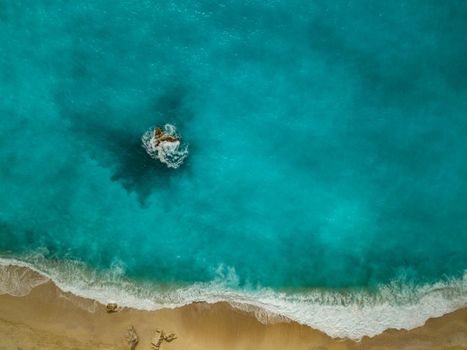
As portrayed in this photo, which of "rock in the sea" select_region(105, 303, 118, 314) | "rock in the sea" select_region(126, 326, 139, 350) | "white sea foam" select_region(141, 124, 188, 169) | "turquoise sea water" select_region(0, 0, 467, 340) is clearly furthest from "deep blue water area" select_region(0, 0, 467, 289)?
"rock in the sea" select_region(126, 326, 139, 350)

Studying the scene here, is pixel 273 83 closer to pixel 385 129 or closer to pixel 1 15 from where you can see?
pixel 385 129

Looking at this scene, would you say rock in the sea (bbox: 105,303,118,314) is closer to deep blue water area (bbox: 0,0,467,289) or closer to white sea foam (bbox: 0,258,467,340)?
white sea foam (bbox: 0,258,467,340)

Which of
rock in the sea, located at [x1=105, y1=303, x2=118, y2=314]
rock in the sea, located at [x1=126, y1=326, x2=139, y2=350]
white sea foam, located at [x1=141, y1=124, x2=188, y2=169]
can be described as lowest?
rock in the sea, located at [x1=126, y1=326, x2=139, y2=350]

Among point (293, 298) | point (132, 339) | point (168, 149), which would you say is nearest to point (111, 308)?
point (132, 339)

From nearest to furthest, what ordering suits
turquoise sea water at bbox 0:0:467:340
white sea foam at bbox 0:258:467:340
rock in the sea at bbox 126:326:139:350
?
rock in the sea at bbox 126:326:139:350 < white sea foam at bbox 0:258:467:340 < turquoise sea water at bbox 0:0:467:340

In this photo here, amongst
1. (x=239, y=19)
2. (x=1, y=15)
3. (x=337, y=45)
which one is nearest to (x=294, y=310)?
(x=337, y=45)

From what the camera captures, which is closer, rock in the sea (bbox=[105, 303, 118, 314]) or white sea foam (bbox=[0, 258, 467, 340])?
rock in the sea (bbox=[105, 303, 118, 314])

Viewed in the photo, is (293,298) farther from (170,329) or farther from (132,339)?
(132,339)
